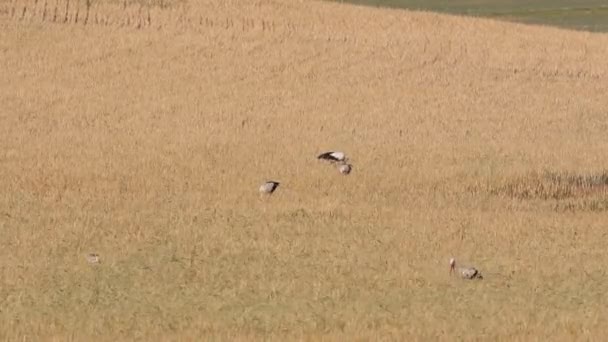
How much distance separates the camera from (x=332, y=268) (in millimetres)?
11117

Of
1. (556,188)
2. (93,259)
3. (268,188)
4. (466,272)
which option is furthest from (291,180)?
(466,272)

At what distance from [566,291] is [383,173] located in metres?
7.20

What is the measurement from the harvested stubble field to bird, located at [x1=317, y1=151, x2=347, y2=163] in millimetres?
296

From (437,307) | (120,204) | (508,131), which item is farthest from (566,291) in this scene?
(508,131)

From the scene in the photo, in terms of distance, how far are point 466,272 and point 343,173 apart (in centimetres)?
664

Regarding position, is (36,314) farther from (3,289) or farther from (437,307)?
(437,307)

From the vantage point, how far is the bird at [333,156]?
1809cm

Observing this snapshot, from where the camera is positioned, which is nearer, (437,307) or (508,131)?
(437,307)

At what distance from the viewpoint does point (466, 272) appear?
10.7 m

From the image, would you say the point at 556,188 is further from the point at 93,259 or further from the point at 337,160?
the point at 93,259

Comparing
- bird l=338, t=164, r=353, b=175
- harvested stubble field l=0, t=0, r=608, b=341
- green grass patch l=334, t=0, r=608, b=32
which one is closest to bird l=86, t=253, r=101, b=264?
harvested stubble field l=0, t=0, r=608, b=341

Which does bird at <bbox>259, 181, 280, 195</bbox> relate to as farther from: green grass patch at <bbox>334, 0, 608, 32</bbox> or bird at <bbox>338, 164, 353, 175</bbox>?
green grass patch at <bbox>334, 0, 608, 32</bbox>

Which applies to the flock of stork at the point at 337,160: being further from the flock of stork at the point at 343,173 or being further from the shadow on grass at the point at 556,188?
the shadow on grass at the point at 556,188

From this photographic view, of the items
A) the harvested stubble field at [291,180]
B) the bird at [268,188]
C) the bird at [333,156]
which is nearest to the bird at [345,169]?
the harvested stubble field at [291,180]
